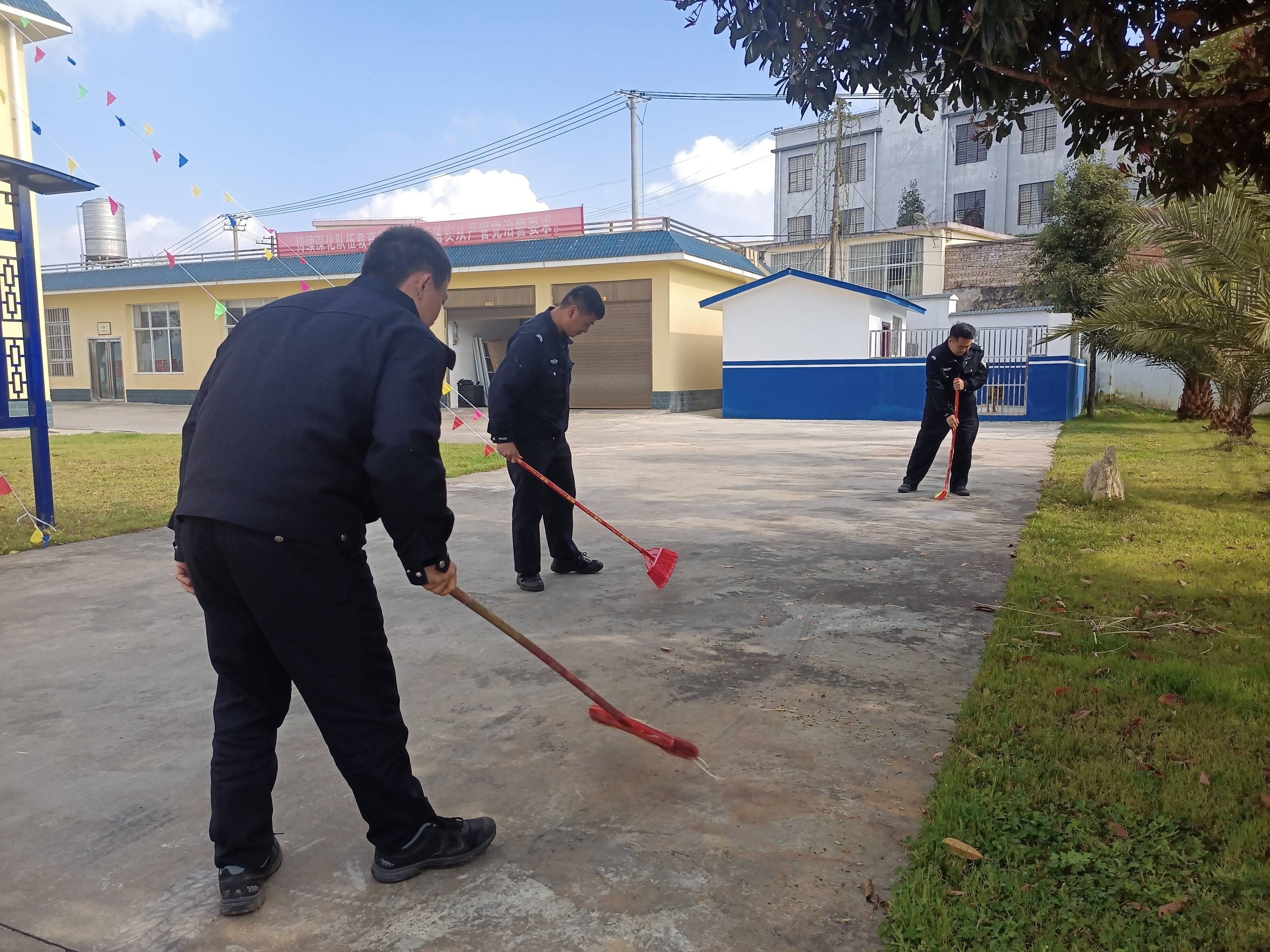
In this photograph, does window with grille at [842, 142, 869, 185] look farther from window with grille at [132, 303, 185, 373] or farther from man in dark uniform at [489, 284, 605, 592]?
man in dark uniform at [489, 284, 605, 592]

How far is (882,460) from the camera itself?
39.2 ft

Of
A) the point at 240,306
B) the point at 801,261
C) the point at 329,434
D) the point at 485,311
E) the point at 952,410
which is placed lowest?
the point at 952,410

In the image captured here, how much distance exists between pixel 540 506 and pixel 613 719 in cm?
246

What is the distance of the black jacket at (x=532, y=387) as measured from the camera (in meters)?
5.36

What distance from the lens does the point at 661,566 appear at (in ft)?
17.4

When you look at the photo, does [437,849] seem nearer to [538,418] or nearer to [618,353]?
[538,418]

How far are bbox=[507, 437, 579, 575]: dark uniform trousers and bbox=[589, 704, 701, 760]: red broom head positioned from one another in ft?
7.33

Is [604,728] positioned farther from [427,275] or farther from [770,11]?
[770,11]

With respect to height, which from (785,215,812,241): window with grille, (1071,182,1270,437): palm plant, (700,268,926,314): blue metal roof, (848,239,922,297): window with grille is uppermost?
(785,215,812,241): window with grille

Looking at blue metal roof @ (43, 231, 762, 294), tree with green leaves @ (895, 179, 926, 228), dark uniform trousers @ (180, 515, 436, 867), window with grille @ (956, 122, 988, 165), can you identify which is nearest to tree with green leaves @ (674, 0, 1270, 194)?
dark uniform trousers @ (180, 515, 436, 867)

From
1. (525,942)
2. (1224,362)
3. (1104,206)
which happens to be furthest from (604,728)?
(1104,206)

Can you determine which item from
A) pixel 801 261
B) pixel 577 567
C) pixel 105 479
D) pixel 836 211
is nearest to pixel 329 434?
pixel 577 567

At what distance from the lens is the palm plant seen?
7.11m

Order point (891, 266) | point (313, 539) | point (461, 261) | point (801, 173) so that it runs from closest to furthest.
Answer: point (313, 539) → point (461, 261) → point (891, 266) → point (801, 173)
